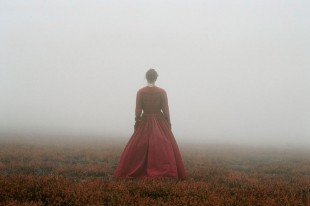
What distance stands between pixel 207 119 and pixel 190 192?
17406 cm

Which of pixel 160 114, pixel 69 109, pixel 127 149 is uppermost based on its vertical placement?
pixel 69 109

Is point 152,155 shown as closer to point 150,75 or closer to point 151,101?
point 151,101

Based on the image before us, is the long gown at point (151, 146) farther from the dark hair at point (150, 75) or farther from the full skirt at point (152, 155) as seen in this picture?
the dark hair at point (150, 75)

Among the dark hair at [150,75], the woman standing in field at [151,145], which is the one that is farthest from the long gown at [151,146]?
the dark hair at [150,75]

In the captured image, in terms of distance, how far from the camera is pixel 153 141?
25.4 ft

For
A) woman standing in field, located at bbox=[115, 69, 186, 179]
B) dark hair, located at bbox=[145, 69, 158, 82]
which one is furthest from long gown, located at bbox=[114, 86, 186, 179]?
dark hair, located at bbox=[145, 69, 158, 82]

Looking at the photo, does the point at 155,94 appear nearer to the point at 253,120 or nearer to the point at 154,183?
the point at 154,183

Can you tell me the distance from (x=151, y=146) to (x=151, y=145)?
23mm

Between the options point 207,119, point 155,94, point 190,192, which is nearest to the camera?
point 190,192

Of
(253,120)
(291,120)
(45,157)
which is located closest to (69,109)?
(253,120)

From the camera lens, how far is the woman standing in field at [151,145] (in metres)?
7.50

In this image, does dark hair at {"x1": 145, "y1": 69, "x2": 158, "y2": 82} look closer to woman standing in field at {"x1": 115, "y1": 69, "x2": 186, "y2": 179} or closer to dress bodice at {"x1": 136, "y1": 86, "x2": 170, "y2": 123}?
woman standing in field at {"x1": 115, "y1": 69, "x2": 186, "y2": 179}

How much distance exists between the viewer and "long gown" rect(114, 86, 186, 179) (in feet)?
24.6

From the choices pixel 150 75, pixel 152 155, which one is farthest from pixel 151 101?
pixel 152 155
